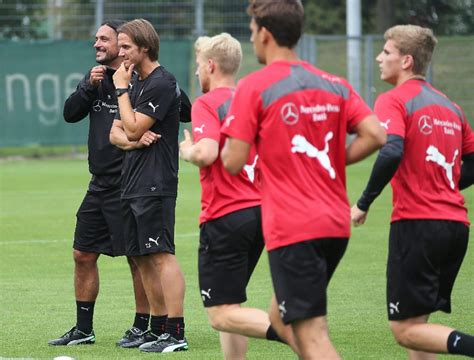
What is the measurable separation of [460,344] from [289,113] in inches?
69.0

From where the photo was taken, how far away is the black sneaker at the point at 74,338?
8961mm

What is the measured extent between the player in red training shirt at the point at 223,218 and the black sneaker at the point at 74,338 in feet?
6.80

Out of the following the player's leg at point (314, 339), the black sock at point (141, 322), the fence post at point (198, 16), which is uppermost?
the player's leg at point (314, 339)

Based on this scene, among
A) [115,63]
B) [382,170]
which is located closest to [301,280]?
[382,170]

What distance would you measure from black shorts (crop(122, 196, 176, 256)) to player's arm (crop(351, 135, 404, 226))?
2.18 meters

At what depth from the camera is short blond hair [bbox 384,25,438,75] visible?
698 centimetres

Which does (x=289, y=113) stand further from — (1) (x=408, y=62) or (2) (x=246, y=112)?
(1) (x=408, y=62)

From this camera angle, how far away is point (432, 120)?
6832 mm

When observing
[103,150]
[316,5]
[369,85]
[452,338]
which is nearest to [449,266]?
[452,338]

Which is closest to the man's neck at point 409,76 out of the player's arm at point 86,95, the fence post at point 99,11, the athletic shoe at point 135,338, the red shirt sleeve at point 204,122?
the red shirt sleeve at point 204,122

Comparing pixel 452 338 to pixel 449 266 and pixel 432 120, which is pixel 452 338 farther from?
pixel 432 120

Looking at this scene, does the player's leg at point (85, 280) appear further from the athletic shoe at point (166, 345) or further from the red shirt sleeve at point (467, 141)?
the red shirt sleeve at point (467, 141)

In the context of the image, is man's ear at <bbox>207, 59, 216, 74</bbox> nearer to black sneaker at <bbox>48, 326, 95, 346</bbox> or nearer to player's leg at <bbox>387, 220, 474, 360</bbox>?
player's leg at <bbox>387, 220, 474, 360</bbox>

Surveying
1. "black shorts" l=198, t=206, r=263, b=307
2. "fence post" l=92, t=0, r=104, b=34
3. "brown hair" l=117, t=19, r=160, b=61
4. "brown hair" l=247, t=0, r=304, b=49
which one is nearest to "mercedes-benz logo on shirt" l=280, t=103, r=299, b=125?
"brown hair" l=247, t=0, r=304, b=49
